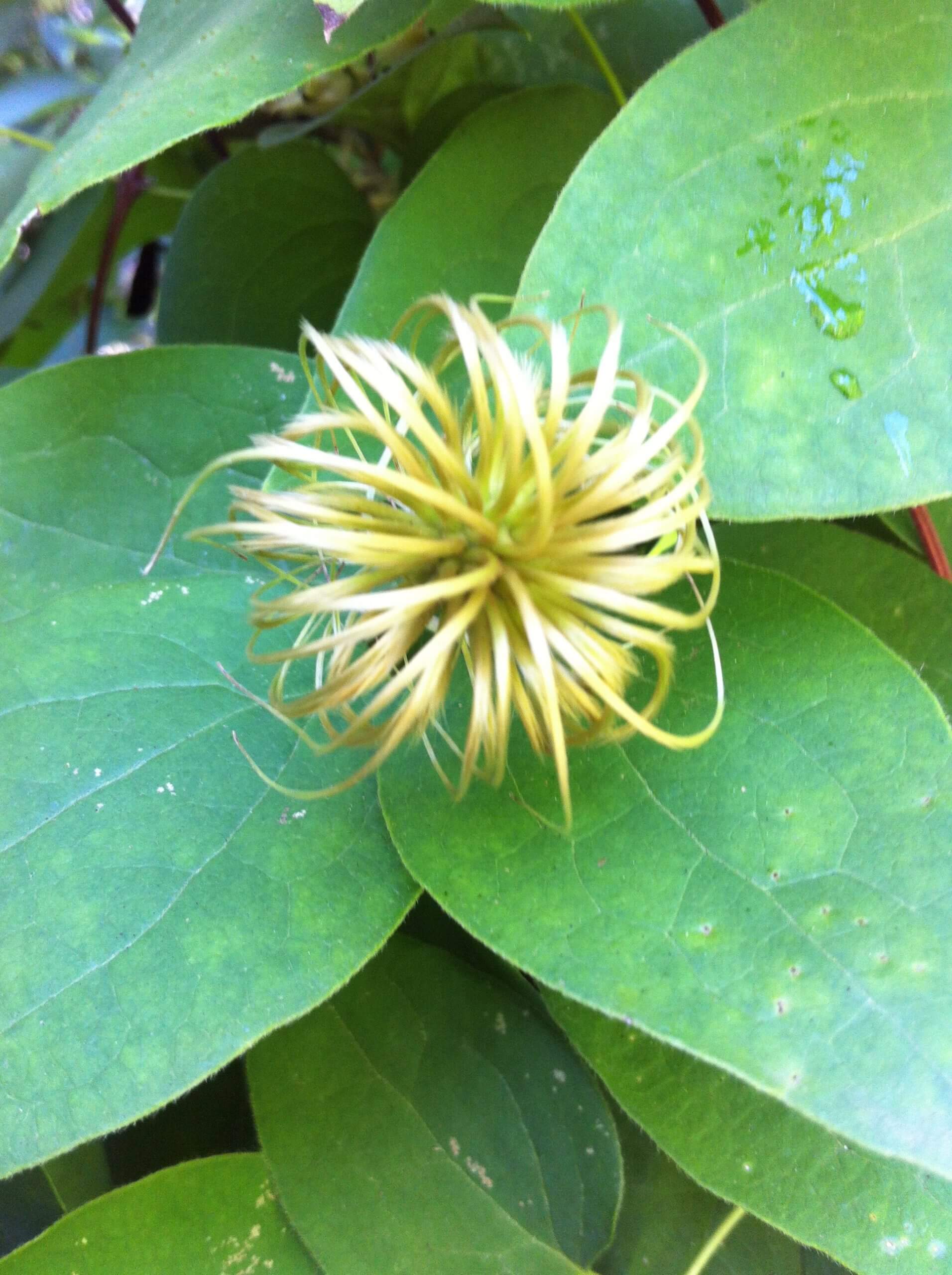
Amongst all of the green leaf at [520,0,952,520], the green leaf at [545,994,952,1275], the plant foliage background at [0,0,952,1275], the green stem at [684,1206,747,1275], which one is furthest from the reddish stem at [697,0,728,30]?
the green stem at [684,1206,747,1275]

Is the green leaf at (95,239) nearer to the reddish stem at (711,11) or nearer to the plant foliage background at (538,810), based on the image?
the plant foliage background at (538,810)

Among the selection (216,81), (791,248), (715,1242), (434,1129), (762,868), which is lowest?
(715,1242)

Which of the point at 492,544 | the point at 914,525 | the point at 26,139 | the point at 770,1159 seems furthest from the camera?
the point at 26,139

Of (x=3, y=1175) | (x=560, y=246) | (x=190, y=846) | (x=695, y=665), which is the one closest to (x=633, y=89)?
(x=560, y=246)

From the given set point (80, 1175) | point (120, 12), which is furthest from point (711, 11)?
point (80, 1175)

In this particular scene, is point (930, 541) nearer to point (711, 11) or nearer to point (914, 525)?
point (914, 525)

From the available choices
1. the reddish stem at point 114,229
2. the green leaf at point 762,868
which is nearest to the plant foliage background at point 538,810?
the green leaf at point 762,868
